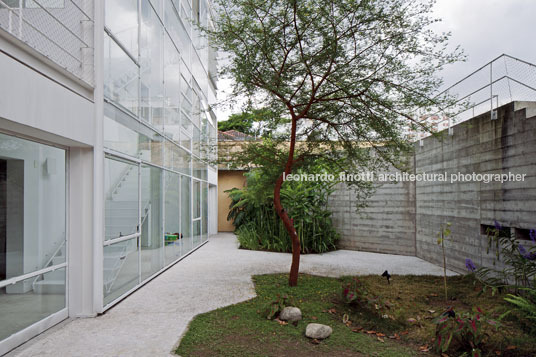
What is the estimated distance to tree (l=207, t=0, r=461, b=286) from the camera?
16.6 ft

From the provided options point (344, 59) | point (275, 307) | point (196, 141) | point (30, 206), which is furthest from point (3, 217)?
point (196, 141)

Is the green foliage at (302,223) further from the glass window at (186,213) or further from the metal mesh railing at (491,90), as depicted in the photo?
the metal mesh railing at (491,90)

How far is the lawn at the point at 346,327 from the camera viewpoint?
3.38 m

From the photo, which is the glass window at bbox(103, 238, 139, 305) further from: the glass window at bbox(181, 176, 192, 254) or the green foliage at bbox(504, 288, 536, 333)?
the green foliage at bbox(504, 288, 536, 333)

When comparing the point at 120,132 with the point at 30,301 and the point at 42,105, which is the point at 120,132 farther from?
the point at 30,301

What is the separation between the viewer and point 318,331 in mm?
3703

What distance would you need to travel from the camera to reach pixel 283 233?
1056cm

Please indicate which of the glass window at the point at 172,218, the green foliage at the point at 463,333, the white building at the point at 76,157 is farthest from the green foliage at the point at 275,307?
the glass window at the point at 172,218

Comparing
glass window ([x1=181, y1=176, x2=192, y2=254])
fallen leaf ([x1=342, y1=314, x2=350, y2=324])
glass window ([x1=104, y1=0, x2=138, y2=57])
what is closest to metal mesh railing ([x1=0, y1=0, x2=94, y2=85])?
glass window ([x1=104, y1=0, x2=138, y2=57])

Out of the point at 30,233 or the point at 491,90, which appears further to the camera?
the point at 491,90

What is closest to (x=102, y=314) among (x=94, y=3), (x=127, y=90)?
(x=127, y=90)

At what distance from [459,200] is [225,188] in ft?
37.0

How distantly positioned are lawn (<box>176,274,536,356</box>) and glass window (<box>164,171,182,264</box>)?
278 centimetres

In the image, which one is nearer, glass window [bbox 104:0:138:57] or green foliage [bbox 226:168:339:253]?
glass window [bbox 104:0:138:57]
